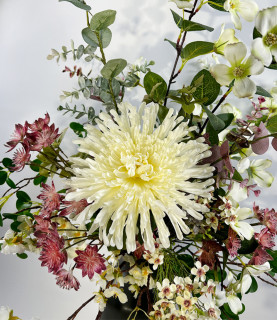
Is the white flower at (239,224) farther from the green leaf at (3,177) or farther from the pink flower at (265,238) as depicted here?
the green leaf at (3,177)

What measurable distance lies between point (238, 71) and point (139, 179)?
19 centimetres

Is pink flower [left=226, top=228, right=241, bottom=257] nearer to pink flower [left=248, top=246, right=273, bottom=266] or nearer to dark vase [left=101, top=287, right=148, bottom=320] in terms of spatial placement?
pink flower [left=248, top=246, right=273, bottom=266]

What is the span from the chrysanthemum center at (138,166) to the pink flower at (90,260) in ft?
0.39

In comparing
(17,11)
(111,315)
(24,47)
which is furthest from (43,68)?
(111,315)

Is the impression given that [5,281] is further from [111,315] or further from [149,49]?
[149,49]

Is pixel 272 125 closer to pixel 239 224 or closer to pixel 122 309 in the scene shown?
pixel 239 224

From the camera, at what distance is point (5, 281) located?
90 centimetres

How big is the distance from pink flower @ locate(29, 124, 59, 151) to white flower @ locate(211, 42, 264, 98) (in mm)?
244

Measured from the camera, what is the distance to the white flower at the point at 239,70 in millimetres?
404

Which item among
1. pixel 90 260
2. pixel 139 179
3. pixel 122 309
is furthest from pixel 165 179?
pixel 122 309

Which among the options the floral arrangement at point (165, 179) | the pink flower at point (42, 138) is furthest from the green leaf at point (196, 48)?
the pink flower at point (42, 138)

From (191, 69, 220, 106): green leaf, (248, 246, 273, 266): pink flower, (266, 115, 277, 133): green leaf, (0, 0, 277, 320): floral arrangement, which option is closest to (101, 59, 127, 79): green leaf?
(0, 0, 277, 320): floral arrangement

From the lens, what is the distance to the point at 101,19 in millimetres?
433

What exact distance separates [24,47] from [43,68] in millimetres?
88
